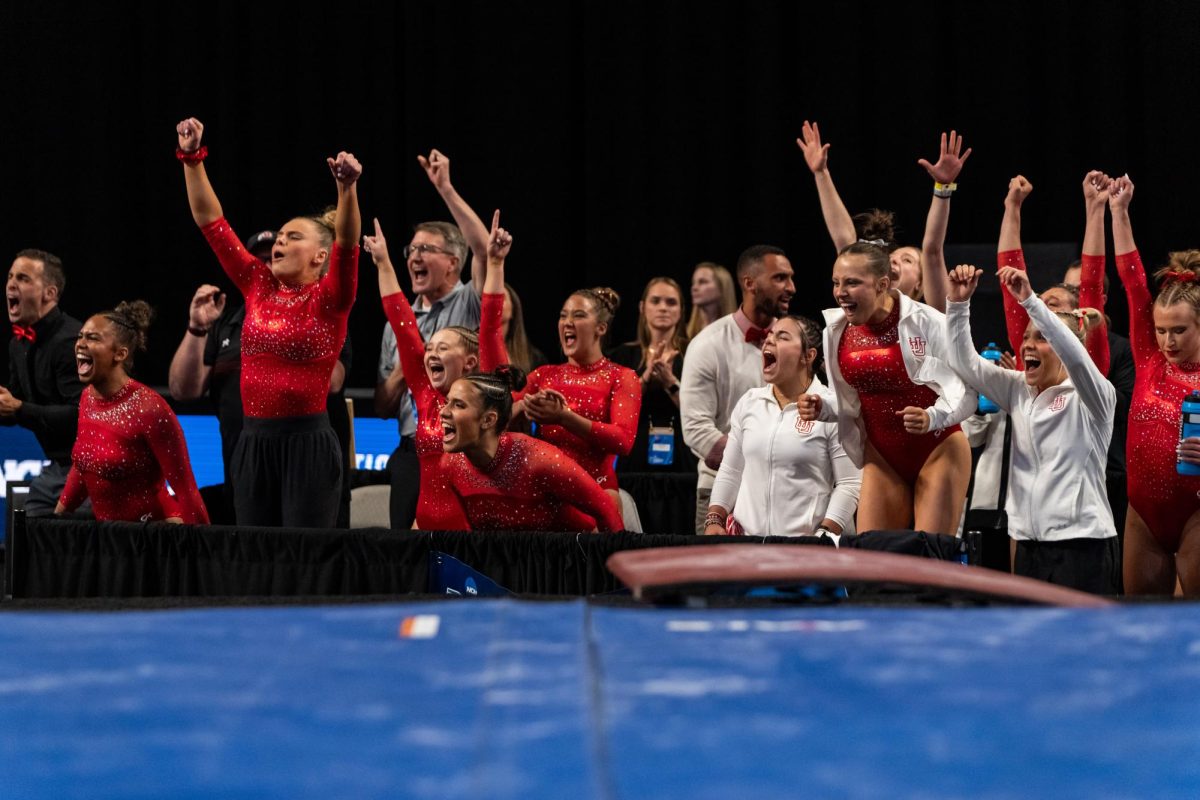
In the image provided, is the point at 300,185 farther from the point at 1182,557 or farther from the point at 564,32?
the point at 1182,557

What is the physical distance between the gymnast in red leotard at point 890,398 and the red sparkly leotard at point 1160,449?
52 cm

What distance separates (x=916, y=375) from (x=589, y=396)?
3.90 feet

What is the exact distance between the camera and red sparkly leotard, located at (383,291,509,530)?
14.6 ft

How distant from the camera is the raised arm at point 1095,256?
4.47 metres

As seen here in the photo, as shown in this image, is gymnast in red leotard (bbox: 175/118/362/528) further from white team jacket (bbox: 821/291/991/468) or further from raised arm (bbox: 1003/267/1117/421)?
raised arm (bbox: 1003/267/1117/421)

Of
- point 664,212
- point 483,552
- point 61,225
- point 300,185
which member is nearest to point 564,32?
point 664,212

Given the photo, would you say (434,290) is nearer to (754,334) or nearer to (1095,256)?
(754,334)

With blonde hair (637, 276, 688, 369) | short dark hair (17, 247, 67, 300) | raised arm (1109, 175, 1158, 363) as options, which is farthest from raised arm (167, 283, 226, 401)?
raised arm (1109, 175, 1158, 363)

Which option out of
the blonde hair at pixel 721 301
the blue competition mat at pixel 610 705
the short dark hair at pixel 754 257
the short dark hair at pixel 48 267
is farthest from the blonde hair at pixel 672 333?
the blue competition mat at pixel 610 705

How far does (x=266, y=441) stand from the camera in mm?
4473

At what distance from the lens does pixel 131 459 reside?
4.60 meters

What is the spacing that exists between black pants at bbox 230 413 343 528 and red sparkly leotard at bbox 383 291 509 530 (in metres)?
0.32

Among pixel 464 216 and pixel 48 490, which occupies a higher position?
pixel 464 216

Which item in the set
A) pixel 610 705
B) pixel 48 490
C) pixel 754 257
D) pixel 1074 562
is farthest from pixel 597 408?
pixel 610 705
